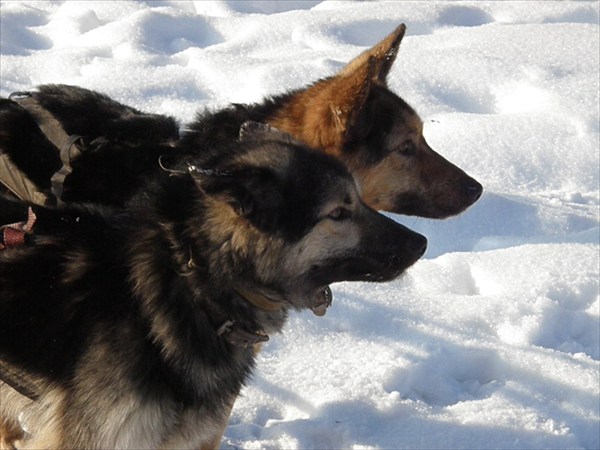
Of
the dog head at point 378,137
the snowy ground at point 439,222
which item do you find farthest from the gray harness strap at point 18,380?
the dog head at point 378,137

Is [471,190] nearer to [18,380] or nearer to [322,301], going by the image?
[322,301]

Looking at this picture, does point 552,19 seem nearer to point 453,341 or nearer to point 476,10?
point 476,10

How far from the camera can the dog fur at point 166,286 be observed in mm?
2541

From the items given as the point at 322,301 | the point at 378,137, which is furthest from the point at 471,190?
the point at 322,301

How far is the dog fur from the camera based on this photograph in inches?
100

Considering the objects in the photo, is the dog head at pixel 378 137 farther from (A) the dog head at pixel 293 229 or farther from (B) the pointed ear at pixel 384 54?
(A) the dog head at pixel 293 229

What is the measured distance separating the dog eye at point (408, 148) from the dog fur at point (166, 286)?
1079mm

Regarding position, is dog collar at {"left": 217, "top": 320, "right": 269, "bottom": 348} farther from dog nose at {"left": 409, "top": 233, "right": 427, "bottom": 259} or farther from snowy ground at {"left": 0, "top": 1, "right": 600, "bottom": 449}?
snowy ground at {"left": 0, "top": 1, "right": 600, "bottom": 449}

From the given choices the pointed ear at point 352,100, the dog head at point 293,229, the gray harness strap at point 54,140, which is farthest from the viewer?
the pointed ear at point 352,100

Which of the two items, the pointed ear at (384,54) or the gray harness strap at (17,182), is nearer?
the gray harness strap at (17,182)

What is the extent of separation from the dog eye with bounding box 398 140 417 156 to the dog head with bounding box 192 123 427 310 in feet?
3.30

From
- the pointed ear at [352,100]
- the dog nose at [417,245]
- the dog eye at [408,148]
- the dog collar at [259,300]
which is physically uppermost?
the pointed ear at [352,100]

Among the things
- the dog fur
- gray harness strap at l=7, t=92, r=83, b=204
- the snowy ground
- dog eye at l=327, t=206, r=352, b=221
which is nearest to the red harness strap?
the dog fur

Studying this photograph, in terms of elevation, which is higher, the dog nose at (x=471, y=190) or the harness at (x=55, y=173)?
the harness at (x=55, y=173)
